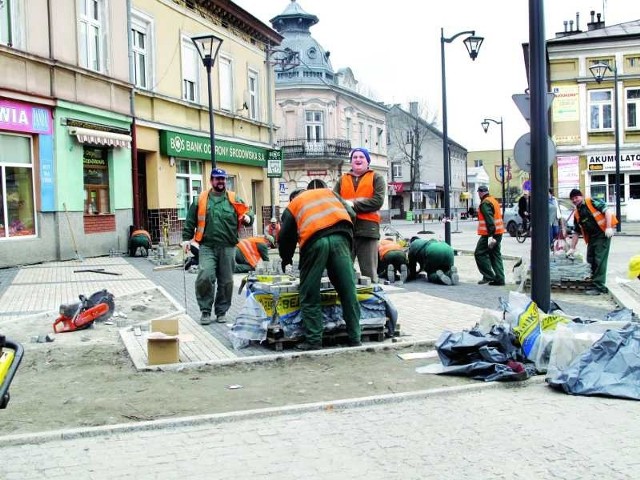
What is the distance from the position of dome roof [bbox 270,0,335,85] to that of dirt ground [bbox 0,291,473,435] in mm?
41072

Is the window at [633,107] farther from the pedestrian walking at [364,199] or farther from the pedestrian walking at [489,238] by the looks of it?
the pedestrian walking at [364,199]

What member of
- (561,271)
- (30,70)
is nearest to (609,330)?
(561,271)

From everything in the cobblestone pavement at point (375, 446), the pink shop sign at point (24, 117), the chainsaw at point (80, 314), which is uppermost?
the pink shop sign at point (24, 117)

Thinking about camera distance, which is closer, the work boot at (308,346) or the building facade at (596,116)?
the work boot at (308,346)

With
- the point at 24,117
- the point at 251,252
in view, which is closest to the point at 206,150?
the point at 24,117

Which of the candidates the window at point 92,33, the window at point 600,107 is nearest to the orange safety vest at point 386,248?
the window at point 92,33

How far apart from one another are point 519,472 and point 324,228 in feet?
→ 11.0

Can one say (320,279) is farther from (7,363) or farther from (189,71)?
(189,71)

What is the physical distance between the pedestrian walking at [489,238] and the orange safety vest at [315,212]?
18.5 feet

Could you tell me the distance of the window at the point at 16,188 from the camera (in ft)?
48.1

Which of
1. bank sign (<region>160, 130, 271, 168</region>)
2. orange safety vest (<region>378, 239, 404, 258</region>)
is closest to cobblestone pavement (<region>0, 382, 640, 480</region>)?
orange safety vest (<region>378, 239, 404, 258</region>)

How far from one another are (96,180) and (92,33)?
365cm

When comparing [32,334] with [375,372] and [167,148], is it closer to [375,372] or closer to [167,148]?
[375,372]

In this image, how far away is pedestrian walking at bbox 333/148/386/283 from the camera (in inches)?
325
